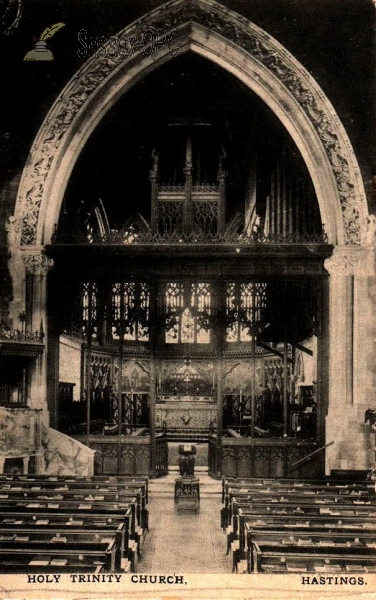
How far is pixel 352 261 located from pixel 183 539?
6.33 m

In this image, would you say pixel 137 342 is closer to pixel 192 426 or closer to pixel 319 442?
pixel 192 426

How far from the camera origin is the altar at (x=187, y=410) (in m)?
17.9

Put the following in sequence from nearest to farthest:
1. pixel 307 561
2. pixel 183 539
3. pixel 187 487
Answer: pixel 307 561
pixel 183 539
pixel 187 487

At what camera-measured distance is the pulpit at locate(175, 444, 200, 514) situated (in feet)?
36.5

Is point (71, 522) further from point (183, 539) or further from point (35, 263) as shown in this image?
point (35, 263)

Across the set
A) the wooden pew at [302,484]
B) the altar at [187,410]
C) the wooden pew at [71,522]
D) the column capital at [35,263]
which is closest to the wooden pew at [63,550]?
the wooden pew at [71,522]

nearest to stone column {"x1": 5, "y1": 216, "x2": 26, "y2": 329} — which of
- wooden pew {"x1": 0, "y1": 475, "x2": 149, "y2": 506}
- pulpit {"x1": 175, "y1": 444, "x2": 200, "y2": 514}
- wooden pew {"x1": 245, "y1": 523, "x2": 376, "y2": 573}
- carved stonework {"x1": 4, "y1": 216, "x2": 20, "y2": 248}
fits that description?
carved stonework {"x1": 4, "y1": 216, "x2": 20, "y2": 248}

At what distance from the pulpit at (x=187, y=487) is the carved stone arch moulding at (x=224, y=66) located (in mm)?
4916

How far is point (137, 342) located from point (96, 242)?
6708mm

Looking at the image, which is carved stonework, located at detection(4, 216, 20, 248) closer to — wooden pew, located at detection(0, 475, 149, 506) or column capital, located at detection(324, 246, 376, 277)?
wooden pew, located at detection(0, 475, 149, 506)

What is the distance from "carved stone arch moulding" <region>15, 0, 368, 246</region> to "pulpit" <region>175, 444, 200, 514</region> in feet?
16.1

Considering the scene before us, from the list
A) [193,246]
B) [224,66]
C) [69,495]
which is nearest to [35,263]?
[193,246]

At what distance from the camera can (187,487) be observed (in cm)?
1145

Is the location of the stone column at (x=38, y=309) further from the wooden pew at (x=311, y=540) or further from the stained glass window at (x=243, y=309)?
the wooden pew at (x=311, y=540)
